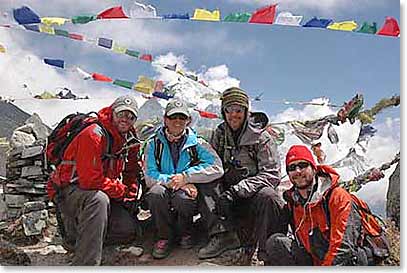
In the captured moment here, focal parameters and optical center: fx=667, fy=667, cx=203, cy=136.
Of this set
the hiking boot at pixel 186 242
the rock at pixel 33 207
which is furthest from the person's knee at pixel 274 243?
the rock at pixel 33 207

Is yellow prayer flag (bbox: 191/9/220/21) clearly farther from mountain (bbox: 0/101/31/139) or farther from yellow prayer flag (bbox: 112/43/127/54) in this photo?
mountain (bbox: 0/101/31/139)

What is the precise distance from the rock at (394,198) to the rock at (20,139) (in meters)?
2.91

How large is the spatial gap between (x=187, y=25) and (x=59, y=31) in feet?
3.35

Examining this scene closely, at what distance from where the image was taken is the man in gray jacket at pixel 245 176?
14.7 ft

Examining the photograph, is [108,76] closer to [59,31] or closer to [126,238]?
[59,31]

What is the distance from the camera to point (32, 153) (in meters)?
5.46

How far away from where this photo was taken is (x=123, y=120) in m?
4.57

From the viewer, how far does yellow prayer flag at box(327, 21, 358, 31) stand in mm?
5160

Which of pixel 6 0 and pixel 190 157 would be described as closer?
pixel 190 157

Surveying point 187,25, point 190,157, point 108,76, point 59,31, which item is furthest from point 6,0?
point 190,157

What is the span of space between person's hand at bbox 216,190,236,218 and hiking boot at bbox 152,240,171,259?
453 mm

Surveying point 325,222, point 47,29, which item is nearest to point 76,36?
point 47,29

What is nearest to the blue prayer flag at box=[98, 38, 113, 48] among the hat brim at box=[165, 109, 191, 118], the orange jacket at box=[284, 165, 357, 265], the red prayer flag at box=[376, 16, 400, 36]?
the hat brim at box=[165, 109, 191, 118]

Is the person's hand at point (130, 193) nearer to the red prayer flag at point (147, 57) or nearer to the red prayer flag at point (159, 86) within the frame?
the red prayer flag at point (159, 86)
